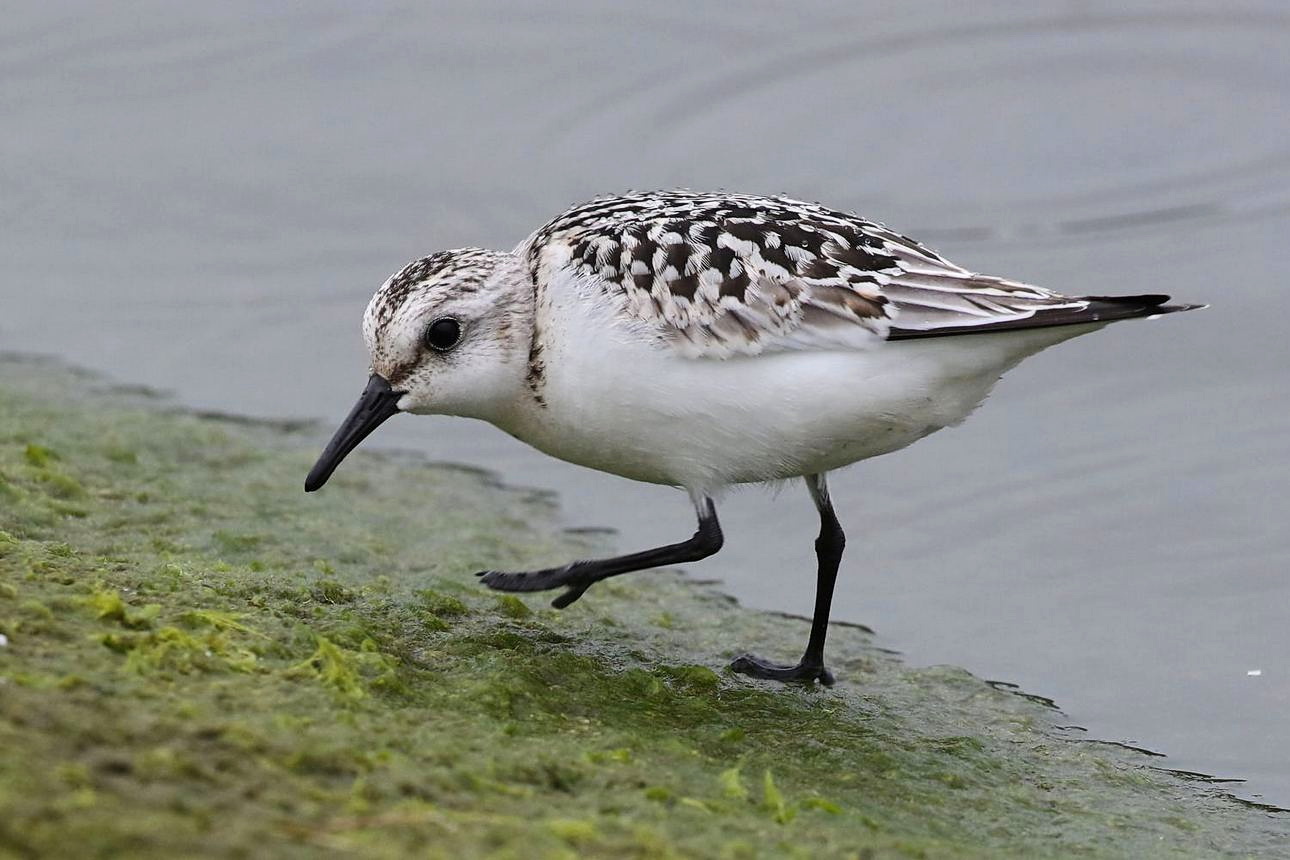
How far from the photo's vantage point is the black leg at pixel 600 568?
6.05 meters

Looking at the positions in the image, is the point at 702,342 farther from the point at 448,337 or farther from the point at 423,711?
the point at 423,711

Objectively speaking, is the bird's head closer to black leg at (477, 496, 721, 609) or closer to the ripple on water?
black leg at (477, 496, 721, 609)

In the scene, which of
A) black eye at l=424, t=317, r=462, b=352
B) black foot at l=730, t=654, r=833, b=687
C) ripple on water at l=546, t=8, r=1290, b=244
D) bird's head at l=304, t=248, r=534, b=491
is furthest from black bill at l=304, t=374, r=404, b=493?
ripple on water at l=546, t=8, r=1290, b=244

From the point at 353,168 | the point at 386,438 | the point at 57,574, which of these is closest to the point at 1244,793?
the point at 57,574

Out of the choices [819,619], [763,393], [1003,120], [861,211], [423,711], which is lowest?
[819,619]

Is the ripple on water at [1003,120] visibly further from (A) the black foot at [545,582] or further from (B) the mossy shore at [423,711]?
(A) the black foot at [545,582]

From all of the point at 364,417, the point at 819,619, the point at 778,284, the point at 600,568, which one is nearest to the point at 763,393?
the point at 778,284

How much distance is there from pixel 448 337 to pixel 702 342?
976 mm

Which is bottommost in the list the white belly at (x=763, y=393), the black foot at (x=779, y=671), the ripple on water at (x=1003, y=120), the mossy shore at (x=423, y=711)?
the black foot at (x=779, y=671)

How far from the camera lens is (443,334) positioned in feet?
20.1

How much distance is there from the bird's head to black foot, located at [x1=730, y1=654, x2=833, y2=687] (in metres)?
1.35

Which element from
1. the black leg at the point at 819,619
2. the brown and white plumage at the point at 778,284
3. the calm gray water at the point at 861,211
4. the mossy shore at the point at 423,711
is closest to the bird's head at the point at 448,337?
the brown and white plumage at the point at 778,284

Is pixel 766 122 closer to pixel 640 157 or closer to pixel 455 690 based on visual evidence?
pixel 640 157

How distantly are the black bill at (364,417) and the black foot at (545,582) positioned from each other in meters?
0.71
